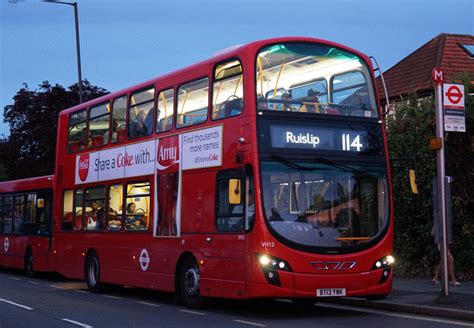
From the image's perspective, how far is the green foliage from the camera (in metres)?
20.6

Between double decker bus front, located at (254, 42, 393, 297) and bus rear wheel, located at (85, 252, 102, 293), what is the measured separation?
7.93 meters

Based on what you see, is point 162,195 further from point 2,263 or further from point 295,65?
point 2,263

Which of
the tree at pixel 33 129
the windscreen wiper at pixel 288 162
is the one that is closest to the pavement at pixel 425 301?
the windscreen wiper at pixel 288 162

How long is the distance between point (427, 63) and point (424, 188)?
22191 millimetres

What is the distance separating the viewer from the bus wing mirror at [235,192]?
1467 centimetres

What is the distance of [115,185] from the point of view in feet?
65.3

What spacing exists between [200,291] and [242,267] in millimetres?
1629

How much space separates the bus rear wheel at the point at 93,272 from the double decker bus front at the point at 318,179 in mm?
7932

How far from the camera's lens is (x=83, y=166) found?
2191 cm

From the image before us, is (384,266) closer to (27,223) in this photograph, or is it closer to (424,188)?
(424,188)

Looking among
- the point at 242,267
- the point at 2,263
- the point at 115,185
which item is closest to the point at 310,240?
the point at 242,267

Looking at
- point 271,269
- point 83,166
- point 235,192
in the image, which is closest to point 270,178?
point 235,192

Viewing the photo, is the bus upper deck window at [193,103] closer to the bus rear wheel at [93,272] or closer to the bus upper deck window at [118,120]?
the bus upper deck window at [118,120]

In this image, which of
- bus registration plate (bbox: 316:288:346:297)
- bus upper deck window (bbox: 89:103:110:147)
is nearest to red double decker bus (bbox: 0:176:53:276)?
bus upper deck window (bbox: 89:103:110:147)
